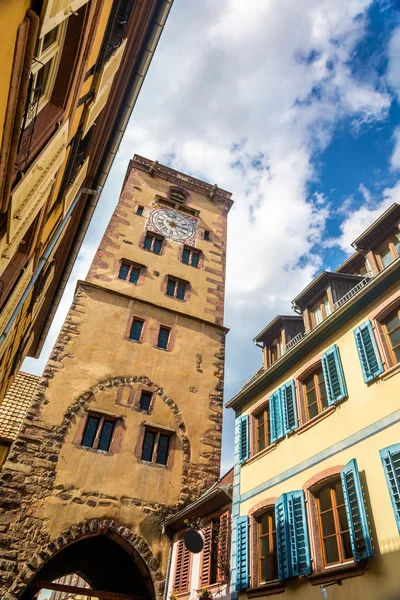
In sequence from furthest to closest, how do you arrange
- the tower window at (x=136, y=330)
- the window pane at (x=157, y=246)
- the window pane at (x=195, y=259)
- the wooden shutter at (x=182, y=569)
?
the window pane at (x=195, y=259) → the window pane at (x=157, y=246) → the tower window at (x=136, y=330) → the wooden shutter at (x=182, y=569)

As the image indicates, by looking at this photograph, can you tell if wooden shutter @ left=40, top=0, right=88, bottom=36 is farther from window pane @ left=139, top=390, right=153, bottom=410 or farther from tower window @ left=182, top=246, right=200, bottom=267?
tower window @ left=182, top=246, right=200, bottom=267

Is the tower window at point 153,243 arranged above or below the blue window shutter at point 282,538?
above

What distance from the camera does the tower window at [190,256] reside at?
22.1 m

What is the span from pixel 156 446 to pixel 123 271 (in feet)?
26.6

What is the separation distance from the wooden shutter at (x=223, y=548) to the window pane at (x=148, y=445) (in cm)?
452

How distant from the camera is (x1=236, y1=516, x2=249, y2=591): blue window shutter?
9.05m

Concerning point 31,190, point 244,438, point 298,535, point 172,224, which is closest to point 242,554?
point 298,535

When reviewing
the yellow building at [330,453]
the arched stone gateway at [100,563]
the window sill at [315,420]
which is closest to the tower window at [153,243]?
the yellow building at [330,453]

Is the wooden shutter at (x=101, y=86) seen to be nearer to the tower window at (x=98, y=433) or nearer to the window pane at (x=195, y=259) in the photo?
the tower window at (x=98, y=433)

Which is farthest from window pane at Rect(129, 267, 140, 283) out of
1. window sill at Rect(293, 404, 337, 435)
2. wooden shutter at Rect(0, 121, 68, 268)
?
wooden shutter at Rect(0, 121, 68, 268)

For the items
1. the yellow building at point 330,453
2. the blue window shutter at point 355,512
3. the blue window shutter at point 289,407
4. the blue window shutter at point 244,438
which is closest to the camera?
the blue window shutter at point 355,512

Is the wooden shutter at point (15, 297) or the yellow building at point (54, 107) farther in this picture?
the wooden shutter at point (15, 297)

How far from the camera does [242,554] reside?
30.6 ft

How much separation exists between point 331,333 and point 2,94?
7.91 m
